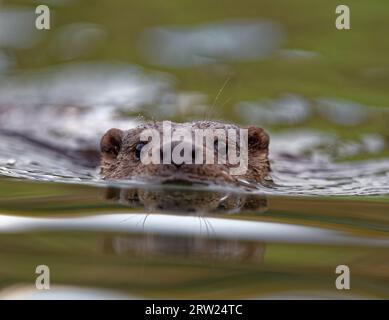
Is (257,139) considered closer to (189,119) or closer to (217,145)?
(217,145)

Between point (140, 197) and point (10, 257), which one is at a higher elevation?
point (140, 197)

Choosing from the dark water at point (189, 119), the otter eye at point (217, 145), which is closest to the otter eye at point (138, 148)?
the dark water at point (189, 119)

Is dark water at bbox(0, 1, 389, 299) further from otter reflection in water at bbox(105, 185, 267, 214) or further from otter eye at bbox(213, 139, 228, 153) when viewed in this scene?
otter eye at bbox(213, 139, 228, 153)

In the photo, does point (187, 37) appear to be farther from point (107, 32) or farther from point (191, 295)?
point (191, 295)

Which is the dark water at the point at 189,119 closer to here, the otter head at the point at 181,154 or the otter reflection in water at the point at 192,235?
the otter reflection in water at the point at 192,235

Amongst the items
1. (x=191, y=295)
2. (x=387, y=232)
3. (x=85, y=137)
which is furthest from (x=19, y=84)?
(x=191, y=295)


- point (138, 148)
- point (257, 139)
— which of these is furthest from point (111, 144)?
point (257, 139)
